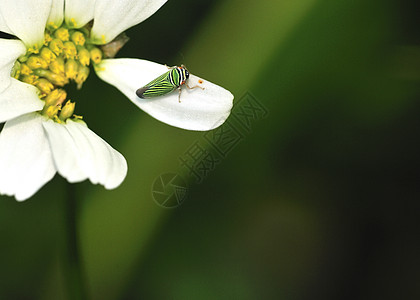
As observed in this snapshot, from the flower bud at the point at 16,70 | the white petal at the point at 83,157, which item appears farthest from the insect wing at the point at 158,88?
the flower bud at the point at 16,70

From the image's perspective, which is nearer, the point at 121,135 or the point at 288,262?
the point at 121,135

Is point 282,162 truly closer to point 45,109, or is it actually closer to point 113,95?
point 113,95

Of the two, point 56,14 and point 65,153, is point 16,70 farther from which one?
point 65,153

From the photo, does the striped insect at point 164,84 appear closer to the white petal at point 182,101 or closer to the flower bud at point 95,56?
the white petal at point 182,101

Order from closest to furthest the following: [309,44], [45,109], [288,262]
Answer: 1. [45,109]
2. [309,44]
3. [288,262]

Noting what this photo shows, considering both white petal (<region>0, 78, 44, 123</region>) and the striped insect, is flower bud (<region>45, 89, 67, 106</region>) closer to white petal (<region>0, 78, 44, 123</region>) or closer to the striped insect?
white petal (<region>0, 78, 44, 123</region>)

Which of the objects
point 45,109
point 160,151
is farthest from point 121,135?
point 45,109
